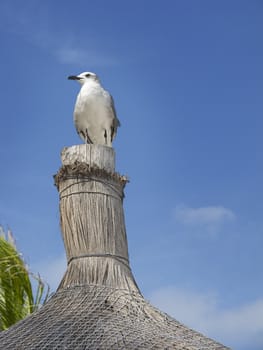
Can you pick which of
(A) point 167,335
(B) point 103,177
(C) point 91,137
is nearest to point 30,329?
(A) point 167,335

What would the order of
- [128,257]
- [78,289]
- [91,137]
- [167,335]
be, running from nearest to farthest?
[167,335]
[78,289]
[128,257]
[91,137]

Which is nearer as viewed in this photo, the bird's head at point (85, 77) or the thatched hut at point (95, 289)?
the thatched hut at point (95, 289)

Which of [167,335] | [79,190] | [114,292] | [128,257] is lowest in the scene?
[167,335]

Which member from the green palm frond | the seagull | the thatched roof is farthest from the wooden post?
the green palm frond

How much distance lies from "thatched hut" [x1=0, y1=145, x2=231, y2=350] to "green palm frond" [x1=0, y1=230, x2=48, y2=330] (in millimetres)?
3994

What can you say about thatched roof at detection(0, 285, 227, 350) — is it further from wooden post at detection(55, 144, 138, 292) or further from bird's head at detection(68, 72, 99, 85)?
bird's head at detection(68, 72, 99, 85)

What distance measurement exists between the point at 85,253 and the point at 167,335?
0.84 m

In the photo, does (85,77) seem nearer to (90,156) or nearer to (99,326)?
(90,156)

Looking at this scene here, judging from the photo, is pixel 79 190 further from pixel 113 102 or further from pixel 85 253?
pixel 113 102

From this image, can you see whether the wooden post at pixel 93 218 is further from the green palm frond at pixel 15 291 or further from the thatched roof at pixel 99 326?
the green palm frond at pixel 15 291

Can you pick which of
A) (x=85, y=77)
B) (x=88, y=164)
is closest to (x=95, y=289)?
(x=88, y=164)

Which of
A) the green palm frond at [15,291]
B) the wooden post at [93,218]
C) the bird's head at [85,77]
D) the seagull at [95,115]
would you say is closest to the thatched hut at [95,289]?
the wooden post at [93,218]

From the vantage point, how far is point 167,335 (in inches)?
178

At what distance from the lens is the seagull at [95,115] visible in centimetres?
589
